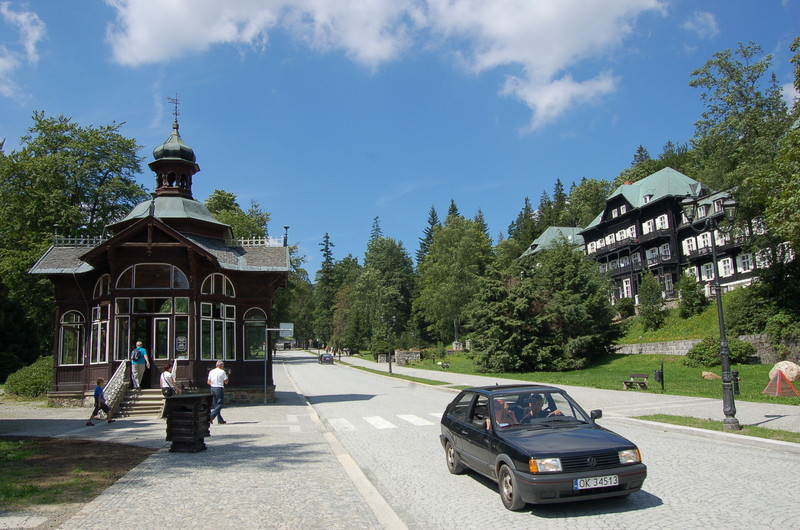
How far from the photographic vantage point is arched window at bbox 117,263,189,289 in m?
22.0

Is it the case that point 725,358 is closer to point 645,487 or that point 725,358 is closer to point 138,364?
point 645,487

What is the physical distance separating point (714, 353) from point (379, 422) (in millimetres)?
23701

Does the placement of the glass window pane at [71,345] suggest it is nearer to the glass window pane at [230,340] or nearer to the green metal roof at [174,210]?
the green metal roof at [174,210]

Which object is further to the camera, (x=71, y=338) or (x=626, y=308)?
(x=626, y=308)

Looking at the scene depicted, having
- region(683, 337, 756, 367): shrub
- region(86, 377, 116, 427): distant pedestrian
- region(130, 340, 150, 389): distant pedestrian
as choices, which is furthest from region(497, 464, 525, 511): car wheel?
region(683, 337, 756, 367): shrub

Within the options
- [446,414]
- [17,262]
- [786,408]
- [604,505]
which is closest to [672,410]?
[786,408]

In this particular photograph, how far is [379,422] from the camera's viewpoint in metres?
16.8

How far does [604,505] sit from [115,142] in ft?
133

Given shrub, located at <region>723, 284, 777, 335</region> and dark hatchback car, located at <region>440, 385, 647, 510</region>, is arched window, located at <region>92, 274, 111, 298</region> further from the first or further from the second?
shrub, located at <region>723, 284, 777, 335</region>

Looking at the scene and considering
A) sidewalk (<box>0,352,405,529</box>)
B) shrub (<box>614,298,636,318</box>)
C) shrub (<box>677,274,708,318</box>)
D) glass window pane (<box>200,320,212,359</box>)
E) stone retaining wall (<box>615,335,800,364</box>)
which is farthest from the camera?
shrub (<box>614,298,636,318</box>)

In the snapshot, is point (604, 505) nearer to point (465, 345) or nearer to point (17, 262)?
point (17, 262)

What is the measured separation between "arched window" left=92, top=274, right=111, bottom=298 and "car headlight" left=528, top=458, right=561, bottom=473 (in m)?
21.0

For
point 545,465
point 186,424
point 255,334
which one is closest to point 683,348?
point 255,334

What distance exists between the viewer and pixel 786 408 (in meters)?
16.4
